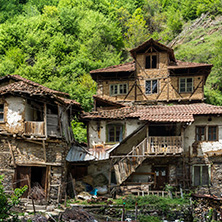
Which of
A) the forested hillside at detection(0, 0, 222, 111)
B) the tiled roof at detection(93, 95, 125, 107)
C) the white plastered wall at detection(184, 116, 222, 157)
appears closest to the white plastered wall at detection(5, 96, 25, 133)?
the tiled roof at detection(93, 95, 125, 107)

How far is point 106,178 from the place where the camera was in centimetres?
2925

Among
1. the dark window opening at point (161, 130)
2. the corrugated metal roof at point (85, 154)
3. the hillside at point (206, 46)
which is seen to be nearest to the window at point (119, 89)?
the dark window opening at point (161, 130)

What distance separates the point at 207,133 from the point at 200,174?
121 inches

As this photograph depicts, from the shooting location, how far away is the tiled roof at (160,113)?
2802 centimetres

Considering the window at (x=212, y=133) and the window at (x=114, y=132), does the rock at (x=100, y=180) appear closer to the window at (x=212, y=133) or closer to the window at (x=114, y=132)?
the window at (x=114, y=132)

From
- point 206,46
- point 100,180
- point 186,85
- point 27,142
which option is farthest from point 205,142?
point 206,46

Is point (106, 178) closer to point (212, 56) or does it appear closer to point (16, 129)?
point (16, 129)

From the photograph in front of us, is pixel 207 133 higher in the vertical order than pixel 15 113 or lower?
lower

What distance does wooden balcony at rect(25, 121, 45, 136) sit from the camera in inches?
1013

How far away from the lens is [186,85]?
34.9 metres

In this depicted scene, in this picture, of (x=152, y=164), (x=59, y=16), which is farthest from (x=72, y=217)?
(x=59, y=16)

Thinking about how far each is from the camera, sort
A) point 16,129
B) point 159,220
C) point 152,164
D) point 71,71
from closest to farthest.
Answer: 1. point 159,220
2. point 16,129
3. point 152,164
4. point 71,71

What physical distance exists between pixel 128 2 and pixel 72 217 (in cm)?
6222

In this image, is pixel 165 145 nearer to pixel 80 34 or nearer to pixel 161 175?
pixel 161 175
